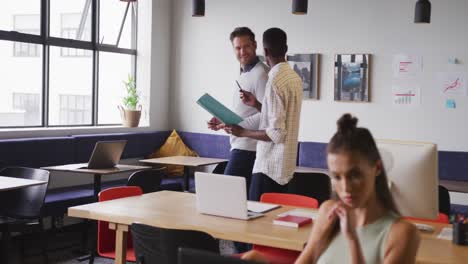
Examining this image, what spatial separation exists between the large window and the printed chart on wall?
3.51 metres

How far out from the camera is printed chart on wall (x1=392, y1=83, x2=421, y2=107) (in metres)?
6.78

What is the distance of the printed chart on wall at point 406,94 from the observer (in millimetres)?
6781

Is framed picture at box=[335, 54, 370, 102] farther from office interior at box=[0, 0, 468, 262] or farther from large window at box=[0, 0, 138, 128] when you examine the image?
large window at box=[0, 0, 138, 128]

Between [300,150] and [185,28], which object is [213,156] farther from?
[185,28]

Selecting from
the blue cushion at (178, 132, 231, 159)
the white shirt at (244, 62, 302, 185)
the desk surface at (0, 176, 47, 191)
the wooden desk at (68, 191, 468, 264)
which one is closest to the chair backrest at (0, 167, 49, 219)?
the desk surface at (0, 176, 47, 191)

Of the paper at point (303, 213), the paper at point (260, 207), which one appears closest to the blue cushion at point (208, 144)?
the paper at point (260, 207)

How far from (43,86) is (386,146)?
5068 mm

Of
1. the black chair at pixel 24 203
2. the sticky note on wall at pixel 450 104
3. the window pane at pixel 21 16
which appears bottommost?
the black chair at pixel 24 203

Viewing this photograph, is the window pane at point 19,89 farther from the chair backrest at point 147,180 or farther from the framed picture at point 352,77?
the framed picture at point 352,77

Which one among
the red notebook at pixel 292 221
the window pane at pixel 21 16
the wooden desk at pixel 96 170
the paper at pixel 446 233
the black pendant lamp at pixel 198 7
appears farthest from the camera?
the window pane at pixel 21 16

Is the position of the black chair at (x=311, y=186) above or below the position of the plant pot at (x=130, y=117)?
below

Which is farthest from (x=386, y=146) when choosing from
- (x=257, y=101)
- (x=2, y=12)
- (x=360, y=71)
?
(x=2, y=12)

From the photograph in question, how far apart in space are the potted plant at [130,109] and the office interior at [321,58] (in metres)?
0.12

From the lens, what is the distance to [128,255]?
3.61 metres
